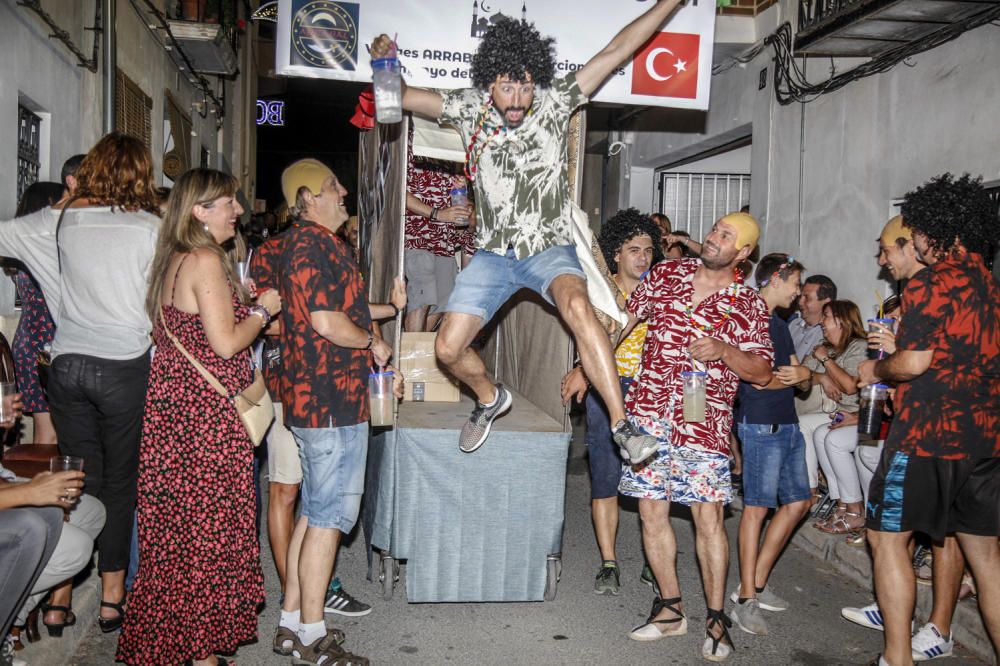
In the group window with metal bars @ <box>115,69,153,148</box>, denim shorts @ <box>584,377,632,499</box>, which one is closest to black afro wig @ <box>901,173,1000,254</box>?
denim shorts @ <box>584,377,632,499</box>

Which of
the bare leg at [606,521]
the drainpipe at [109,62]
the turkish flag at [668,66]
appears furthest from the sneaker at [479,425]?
the drainpipe at [109,62]

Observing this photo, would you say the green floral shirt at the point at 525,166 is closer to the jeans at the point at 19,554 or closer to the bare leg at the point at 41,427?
the jeans at the point at 19,554

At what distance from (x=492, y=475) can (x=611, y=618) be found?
44.0 inches

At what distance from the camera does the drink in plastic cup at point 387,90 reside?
3.98m

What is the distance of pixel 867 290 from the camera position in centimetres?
794

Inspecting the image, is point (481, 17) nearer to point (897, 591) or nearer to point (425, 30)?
point (425, 30)

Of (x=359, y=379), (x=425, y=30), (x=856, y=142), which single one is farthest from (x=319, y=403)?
(x=856, y=142)

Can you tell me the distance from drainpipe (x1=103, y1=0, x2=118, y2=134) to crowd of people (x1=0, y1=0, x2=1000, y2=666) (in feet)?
11.1

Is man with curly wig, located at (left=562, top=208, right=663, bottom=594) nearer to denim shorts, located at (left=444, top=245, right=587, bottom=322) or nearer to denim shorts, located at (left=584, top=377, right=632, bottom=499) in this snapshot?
denim shorts, located at (left=584, top=377, right=632, bottom=499)

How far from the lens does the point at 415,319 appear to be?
25.4 feet

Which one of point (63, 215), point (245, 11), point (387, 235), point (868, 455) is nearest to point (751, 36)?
point (868, 455)

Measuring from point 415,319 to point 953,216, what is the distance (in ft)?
15.7

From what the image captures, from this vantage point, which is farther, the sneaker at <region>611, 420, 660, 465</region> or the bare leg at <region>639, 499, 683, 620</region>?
the bare leg at <region>639, 499, 683, 620</region>

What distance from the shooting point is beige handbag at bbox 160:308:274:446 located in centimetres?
371
